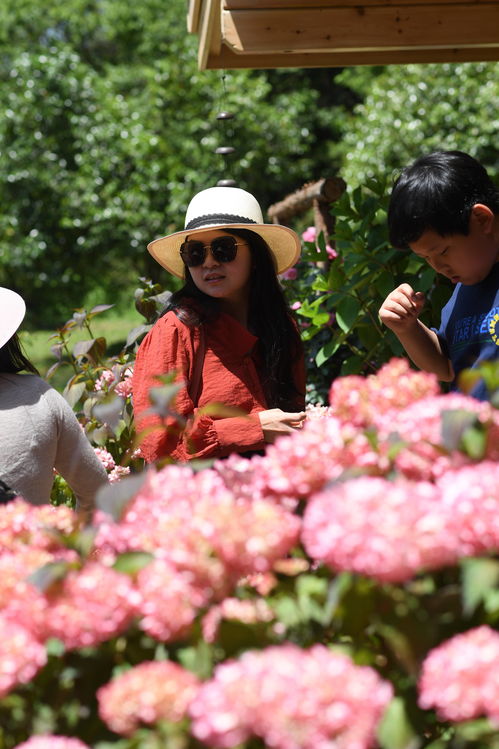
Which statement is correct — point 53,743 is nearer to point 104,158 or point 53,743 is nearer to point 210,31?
point 210,31

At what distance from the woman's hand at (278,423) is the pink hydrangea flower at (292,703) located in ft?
5.10

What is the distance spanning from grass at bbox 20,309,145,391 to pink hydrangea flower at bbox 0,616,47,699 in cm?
1080

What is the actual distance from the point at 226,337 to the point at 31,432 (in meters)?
0.72

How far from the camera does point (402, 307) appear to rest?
7.13 feet

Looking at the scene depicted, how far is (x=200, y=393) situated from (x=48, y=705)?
5.14 ft

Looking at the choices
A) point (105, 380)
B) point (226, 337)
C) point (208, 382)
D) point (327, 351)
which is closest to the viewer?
point (208, 382)

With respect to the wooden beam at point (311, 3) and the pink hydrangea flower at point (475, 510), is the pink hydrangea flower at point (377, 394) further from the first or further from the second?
the wooden beam at point (311, 3)

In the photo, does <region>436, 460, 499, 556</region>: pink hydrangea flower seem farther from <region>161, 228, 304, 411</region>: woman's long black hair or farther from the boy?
<region>161, 228, 304, 411</region>: woman's long black hair

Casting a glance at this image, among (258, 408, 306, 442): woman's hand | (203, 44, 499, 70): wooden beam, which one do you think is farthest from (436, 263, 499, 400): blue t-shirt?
(203, 44, 499, 70): wooden beam

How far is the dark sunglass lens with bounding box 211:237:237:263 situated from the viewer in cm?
266

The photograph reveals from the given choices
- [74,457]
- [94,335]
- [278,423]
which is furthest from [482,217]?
[94,335]

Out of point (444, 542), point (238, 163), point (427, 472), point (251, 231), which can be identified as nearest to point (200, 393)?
point (251, 231)

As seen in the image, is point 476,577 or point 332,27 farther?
point 332,27

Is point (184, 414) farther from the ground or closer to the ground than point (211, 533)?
closer to the ground
